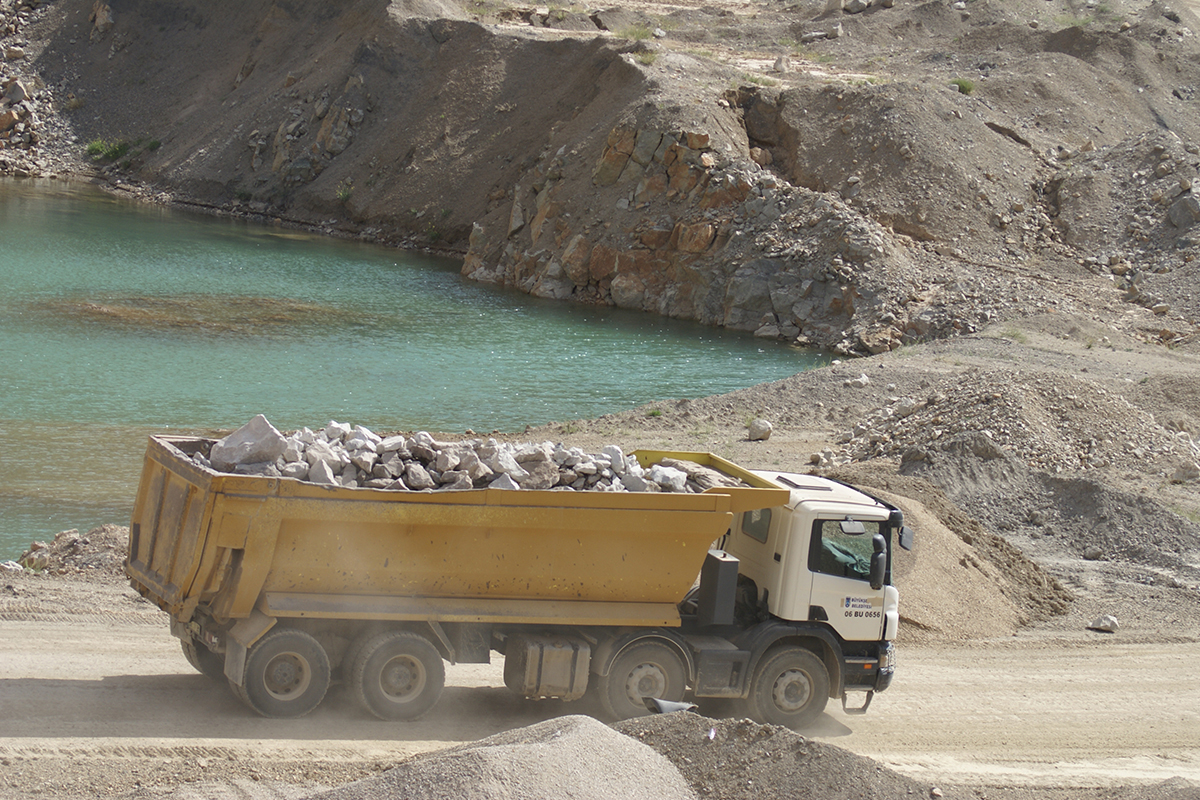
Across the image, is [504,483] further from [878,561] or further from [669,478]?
[878,561]

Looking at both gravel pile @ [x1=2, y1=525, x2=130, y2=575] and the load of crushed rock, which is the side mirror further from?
gravel pile @ [x1=2, y1=525, x2=130, y2=575]

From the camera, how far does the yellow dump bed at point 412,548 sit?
26.3 ft

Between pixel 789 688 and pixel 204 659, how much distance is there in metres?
5.00

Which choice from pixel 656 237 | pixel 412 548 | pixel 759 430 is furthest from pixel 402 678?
pixel 656 237

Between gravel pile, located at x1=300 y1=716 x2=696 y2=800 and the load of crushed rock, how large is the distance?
2289 mm

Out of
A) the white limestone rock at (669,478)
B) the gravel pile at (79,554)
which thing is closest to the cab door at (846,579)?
the white limestone rock at (669,478)

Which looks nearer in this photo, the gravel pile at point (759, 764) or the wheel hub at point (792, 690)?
the gravel pile at point (759, 764)

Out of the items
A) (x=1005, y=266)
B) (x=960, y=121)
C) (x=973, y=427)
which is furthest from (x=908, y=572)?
(x=960, y=121)

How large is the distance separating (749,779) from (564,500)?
2523mm

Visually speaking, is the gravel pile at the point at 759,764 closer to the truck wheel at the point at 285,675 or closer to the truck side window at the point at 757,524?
the truck side window at the point at 757,524

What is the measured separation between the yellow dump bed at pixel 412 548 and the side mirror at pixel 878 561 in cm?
92

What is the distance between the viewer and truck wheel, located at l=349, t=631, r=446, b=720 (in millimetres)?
8586

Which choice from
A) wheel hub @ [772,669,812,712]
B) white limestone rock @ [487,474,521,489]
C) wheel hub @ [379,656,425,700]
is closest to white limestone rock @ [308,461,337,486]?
white limestone rock @ [487,474,521,489]

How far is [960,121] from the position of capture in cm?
4384
